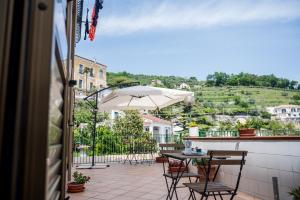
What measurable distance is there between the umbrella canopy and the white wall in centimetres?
→ 245

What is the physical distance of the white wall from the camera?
320cm

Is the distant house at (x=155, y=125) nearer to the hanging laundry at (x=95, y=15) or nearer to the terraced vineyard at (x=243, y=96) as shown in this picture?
the terraced vineyard at (x=243, y=96)

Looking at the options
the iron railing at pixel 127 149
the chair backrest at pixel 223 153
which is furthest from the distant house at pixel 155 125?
the chair backrest at pixel 223 153

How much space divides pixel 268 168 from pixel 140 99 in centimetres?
485

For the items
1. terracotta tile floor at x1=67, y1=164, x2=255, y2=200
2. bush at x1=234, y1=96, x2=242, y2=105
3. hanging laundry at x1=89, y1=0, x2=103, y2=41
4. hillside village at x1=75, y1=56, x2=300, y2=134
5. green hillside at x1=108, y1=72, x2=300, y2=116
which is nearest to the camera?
terracotta tile floor at x1=67, y1=164, x2=255, y2=200

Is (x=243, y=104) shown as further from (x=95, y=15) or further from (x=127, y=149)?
(x=95, y=15)

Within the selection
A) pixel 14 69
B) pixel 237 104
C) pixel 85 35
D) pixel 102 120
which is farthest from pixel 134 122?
pixel 237 104

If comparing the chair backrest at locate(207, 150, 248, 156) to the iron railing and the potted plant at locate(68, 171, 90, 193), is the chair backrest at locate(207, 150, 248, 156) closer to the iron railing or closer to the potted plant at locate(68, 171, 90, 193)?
the potted plant at locate(68, 171, 90, 193)

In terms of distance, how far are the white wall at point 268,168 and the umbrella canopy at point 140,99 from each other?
2.45 metres

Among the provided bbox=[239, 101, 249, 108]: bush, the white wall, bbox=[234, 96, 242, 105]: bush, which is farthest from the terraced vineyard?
the white wall

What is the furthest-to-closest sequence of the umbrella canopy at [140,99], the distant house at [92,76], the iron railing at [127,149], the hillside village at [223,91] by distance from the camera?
the distant house at [92,76] → the hillside village at [223,91] → the iron railing at [127,149] → the umbrella canopy at [140,99]

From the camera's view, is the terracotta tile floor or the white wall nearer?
the white wall

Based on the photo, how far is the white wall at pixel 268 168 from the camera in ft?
10.5

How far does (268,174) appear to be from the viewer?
11.8 feet
